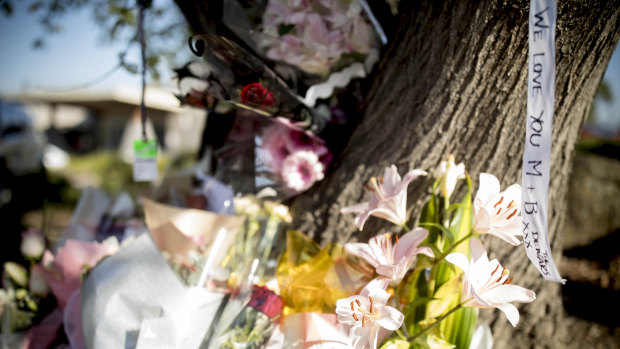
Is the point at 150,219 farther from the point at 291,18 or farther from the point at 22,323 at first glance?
the point at 291,18

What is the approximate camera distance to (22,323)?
1436 millimetres

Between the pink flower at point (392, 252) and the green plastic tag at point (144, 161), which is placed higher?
the green plastic tag at point (144, 161)

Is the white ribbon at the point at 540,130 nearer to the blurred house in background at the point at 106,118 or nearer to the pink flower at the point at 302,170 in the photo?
the pink flower at the point at 302,170

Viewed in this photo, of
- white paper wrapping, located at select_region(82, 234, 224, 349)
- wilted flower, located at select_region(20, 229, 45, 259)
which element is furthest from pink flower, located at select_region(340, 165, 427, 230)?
wilted flower, located at select_region(20, 229, 45, 259)

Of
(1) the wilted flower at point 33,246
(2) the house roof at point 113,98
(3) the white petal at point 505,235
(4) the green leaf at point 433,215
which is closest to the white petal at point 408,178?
(4) the green leaf at point 433,215

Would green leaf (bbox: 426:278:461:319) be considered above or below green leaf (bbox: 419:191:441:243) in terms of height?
below

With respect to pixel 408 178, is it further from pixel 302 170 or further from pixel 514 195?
pixel 302 170

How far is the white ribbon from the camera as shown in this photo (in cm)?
83

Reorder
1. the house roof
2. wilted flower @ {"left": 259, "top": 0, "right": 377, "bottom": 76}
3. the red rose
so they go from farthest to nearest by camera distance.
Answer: the house roof
wilted flower @ {"left": 259, "top": 0, "right": 377, "bottom": 76}
the red rose

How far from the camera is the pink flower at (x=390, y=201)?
3.46 ft

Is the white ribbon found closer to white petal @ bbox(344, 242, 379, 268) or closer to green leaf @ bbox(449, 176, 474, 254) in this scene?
green leaf @ bbox(449, 176, 474, 254)

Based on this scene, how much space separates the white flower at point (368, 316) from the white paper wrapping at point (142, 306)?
439mm

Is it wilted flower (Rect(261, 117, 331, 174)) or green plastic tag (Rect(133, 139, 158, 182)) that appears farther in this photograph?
green plastic tag (Rect(133, 139, 158, 182))

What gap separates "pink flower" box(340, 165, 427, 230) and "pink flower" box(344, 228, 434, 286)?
0.21 ft
